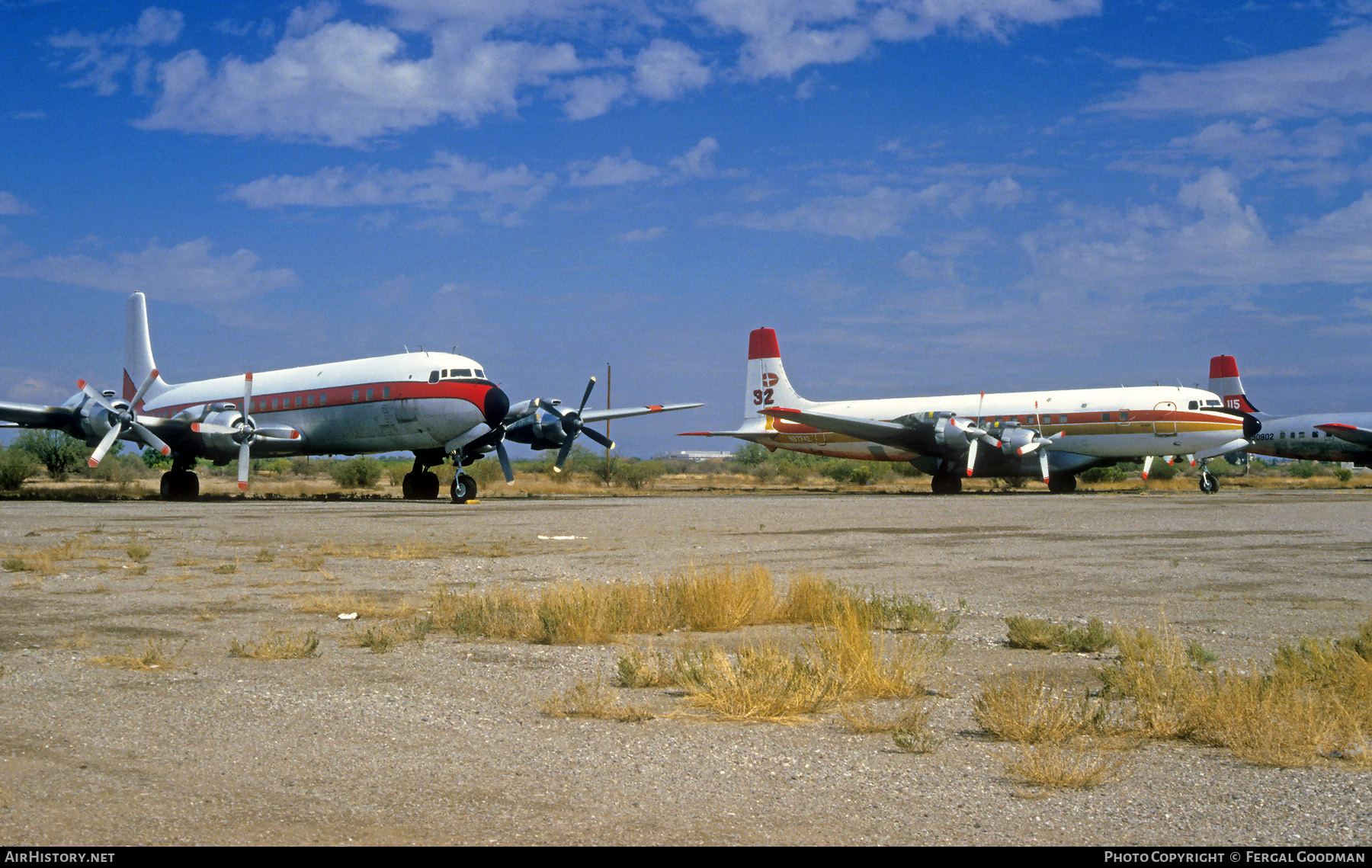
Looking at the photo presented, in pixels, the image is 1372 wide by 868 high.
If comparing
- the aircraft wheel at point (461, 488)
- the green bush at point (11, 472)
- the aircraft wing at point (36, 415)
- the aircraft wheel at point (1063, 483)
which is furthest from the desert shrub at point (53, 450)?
the aircraft wheel at point (1063, 483)

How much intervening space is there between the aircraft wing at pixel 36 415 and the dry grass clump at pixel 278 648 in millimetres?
31172

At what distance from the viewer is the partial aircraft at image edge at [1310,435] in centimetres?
5581

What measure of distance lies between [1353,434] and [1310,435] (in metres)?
5.61

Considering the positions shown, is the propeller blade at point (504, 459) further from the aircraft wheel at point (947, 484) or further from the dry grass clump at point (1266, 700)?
the dry grass clump at point (1266, 700)

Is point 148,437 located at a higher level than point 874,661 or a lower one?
higher

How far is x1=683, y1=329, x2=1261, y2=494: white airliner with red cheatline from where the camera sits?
40.3 metres

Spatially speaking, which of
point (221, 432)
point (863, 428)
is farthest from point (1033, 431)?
point (221, 432)

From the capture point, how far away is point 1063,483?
44594mm

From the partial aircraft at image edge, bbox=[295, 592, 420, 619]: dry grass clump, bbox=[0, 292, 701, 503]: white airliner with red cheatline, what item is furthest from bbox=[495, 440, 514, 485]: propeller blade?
the partial aircraft at image edge

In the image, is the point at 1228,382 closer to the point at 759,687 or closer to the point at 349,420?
the point at 349,420

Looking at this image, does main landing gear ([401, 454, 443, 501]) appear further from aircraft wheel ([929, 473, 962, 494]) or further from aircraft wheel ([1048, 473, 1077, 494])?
aircraft wheel ([1048, 473, 1077, 494])

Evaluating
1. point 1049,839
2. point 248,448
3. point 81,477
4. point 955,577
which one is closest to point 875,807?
point 1049,839

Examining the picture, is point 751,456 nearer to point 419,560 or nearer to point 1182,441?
point 1182,441

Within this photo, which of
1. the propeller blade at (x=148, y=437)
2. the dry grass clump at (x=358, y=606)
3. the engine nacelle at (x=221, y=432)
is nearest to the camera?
the dry grass clump at (x=358, y=606)
